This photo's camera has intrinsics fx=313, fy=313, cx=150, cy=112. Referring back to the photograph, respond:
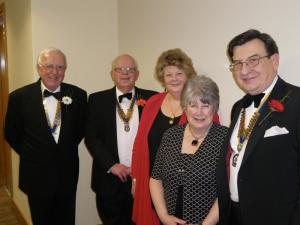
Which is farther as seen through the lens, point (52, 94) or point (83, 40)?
point (83, 40)

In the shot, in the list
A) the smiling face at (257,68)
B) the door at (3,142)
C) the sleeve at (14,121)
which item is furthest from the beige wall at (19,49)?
the smiling face at (257,68)

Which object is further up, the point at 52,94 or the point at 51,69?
the point at 51,69

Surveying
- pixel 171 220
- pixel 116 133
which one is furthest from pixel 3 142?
pixel 171 220

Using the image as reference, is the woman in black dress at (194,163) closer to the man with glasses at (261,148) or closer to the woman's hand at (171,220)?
the woman's hand at (171,220)

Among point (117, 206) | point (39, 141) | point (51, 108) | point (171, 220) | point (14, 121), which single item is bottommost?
point (117, 206)

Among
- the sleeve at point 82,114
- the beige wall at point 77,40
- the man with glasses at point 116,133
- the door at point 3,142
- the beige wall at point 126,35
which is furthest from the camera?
the door at point 3,142

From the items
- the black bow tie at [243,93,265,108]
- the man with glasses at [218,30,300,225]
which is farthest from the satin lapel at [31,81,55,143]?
the black bow tie at [243,93,265,108]

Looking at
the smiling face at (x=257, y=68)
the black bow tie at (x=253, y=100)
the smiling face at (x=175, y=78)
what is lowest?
the black bow tie at (x=253, y=100)

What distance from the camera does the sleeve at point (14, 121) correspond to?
273 cm

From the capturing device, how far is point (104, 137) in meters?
2.73

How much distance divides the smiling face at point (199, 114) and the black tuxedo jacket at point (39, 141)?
1287 millimetres

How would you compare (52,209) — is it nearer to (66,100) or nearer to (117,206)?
(117,206)

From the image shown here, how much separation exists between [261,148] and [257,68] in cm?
40

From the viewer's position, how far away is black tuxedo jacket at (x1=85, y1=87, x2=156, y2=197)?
2.64 meters
